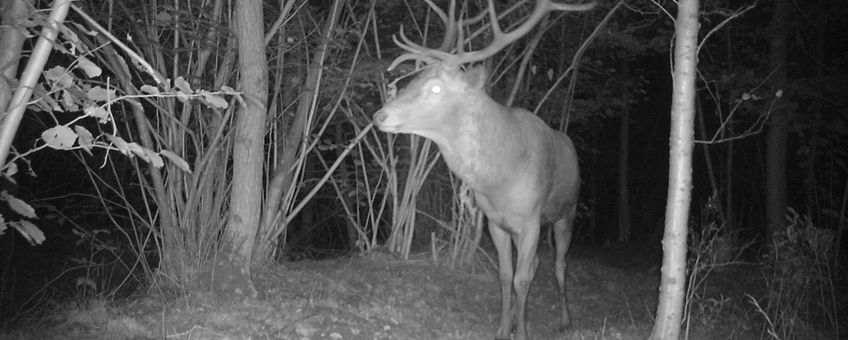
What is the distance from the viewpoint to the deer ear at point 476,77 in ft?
19.6

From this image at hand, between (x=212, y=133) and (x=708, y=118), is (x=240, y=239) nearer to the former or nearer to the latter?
(x=212, y=133)

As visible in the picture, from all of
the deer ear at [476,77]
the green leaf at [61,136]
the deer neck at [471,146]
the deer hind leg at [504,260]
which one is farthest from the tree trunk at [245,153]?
the green leaf at [61,136]

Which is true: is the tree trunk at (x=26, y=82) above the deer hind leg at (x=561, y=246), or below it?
above

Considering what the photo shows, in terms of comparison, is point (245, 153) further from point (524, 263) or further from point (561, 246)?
point (561, 246)

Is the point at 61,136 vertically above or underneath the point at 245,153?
above

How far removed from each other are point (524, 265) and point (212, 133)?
2.69m

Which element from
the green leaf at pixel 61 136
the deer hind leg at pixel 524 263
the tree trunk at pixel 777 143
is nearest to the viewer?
the green leaf at pixel 61 136

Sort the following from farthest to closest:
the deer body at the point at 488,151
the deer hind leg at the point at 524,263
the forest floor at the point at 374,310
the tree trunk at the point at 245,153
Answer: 1. the deer hind leg at the point at 524,263
2. the deer body at the point at 488,151
3. the tree trunk at the point at 245,153
4. the forest floor at the point at 374,310

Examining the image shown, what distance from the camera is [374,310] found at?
5992 mm

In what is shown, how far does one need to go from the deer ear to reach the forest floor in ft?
6.14

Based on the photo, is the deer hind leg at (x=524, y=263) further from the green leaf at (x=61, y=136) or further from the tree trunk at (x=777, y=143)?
the tree trunk at (x=777, y=143)

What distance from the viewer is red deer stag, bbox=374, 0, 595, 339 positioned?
583cm

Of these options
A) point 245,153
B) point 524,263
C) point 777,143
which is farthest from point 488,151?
point 777,143

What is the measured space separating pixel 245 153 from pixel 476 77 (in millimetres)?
1832
